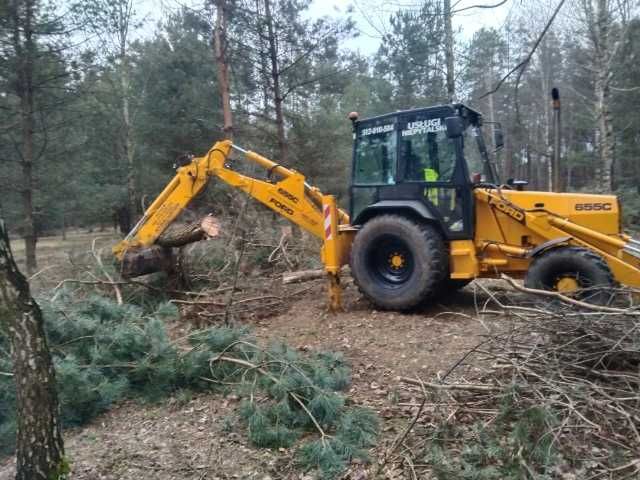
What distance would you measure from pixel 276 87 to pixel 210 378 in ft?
33.1

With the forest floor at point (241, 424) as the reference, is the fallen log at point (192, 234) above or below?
above

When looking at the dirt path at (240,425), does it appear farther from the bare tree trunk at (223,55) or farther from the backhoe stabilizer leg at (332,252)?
the bare tree trunk at (223,55)

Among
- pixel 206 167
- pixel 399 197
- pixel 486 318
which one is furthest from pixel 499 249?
pixel 206 167

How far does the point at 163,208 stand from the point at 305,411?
15.2 ft

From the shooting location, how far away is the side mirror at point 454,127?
5566 millimetres

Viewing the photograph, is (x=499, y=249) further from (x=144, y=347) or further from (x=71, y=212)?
(x=71, y=212)

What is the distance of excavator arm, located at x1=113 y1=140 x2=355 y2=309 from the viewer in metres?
6.55

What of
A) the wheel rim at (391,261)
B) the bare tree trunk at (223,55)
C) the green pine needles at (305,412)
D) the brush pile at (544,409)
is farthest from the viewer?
the bare tree trunk at (223,55)

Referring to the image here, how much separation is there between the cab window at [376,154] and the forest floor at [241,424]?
1.73 meters

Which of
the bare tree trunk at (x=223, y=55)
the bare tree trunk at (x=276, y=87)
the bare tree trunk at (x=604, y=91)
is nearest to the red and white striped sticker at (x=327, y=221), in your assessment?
the bare tree trunk at (x=223, y=55)

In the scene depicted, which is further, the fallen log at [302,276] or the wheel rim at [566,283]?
the fallen log at [302,276]

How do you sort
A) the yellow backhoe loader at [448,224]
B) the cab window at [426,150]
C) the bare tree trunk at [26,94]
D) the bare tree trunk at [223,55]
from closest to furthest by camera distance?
the yellow backhoe loader at [448,224], the cab window at [426,150], the bare tree trunk at [26,94], the bare tree trunk at [223,55]

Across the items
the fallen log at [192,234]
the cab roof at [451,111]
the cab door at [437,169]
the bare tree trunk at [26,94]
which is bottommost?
the fallen log at [192,234]

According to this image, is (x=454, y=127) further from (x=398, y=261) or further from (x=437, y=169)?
(x=398, y=261)
